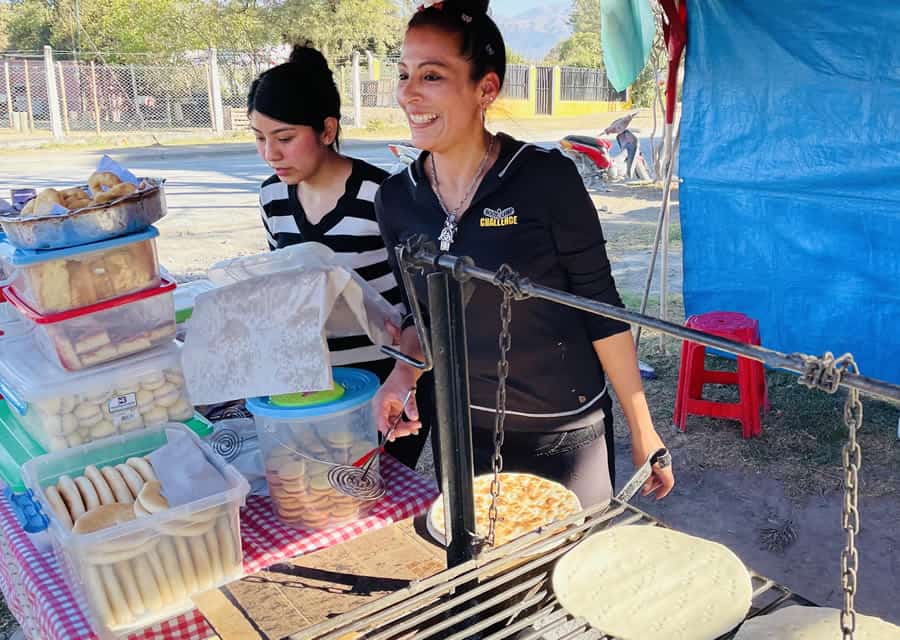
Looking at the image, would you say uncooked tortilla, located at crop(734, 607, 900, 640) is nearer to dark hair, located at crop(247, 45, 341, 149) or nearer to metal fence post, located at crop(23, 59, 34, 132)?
dark hair, located at crop(247, 45, 341, 149)

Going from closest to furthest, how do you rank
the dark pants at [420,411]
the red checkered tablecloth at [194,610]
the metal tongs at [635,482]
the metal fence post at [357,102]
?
the metal tongs at [635,482] < the red checkered tablecloth at [194,610] < the dark pants at [420,411] < the metal fence post at [357,102]

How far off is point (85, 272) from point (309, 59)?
37.0 inches

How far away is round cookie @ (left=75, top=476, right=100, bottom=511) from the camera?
1614 millimetres

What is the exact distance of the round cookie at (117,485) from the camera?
165 cm

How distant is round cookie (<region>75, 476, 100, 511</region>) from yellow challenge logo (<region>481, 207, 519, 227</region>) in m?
0.99

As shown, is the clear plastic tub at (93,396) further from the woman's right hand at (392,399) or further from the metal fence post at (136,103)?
the metal fence post at (136,103)

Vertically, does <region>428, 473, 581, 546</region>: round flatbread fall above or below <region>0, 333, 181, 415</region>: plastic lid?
below

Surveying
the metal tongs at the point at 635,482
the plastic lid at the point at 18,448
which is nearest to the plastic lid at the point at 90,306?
the plastic lid at the point at 18,448

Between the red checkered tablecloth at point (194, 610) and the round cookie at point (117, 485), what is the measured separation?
0.21 metres

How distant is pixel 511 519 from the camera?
143 centimetres

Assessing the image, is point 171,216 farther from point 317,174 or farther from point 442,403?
point 442,403

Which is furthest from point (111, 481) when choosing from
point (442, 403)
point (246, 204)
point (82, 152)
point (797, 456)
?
point (82, 152)

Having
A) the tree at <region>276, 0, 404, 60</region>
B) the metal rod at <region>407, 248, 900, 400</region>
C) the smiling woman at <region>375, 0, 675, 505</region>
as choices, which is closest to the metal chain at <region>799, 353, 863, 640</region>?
the metal rod at <region>407, 248, 900, 400</region>

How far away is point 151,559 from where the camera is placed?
5.06ft
